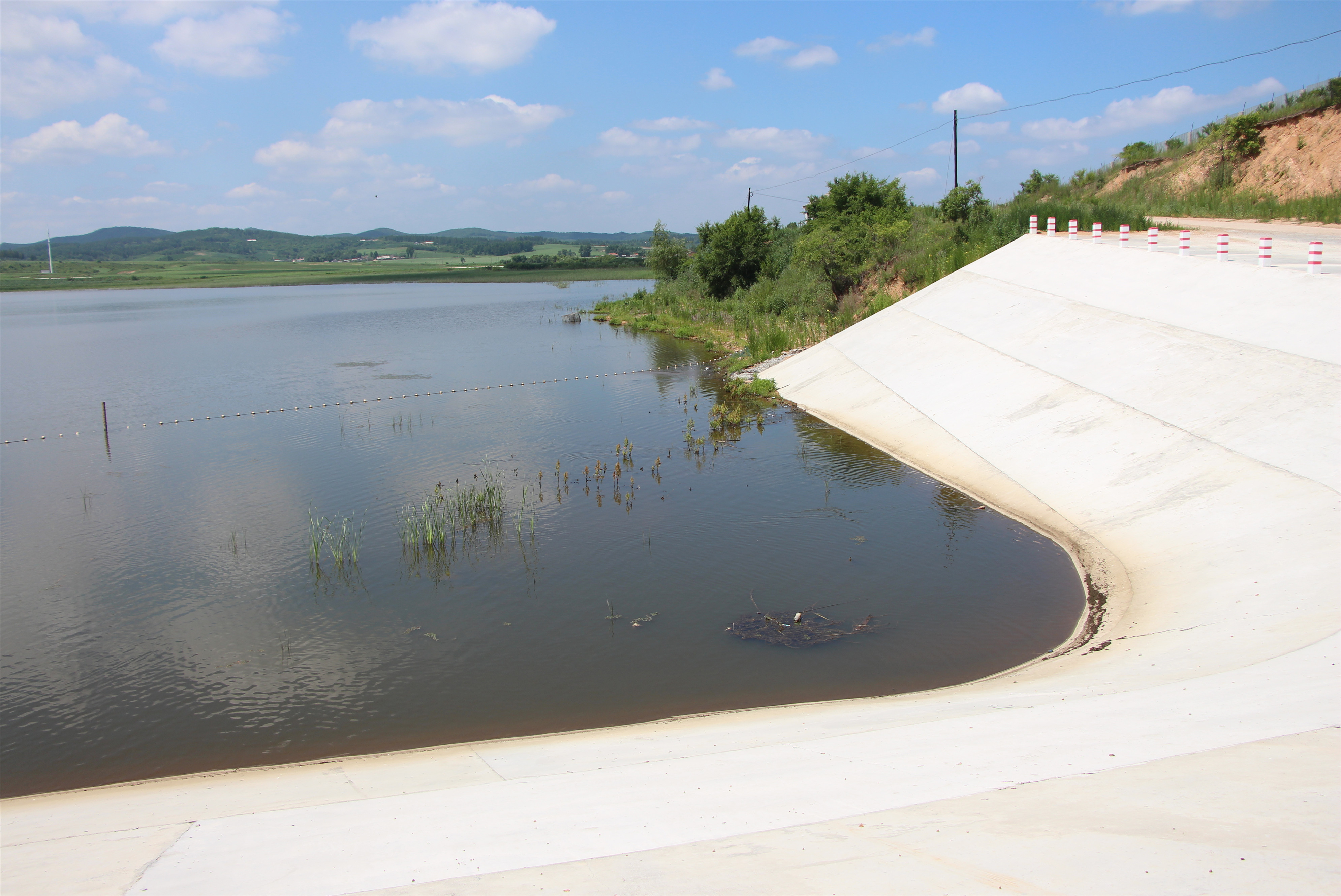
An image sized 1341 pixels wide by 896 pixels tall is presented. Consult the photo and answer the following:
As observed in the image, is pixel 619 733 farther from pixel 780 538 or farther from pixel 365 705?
pixel 780 538

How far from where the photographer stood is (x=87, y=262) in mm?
162625

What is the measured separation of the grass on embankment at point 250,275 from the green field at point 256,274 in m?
0.18

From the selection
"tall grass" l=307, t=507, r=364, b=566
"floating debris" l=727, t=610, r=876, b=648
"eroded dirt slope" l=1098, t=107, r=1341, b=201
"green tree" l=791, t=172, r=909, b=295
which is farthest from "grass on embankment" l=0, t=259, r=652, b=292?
"floating debris" l=727, t=610, r=876, b=648

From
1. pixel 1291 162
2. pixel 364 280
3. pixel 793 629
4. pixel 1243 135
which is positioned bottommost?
pixel 793 629

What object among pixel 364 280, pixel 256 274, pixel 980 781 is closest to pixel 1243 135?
pixel 980 781

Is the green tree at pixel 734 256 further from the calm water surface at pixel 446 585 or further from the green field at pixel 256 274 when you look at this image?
the green field at pixel 256 274

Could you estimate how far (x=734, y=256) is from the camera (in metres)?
51.5

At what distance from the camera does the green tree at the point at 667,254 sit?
213ft

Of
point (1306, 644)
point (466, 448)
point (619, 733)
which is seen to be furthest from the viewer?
point (466, 448)

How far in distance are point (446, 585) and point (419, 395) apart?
16.9 meters

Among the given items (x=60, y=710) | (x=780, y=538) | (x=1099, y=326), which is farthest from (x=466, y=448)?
(x=1099, y=326)

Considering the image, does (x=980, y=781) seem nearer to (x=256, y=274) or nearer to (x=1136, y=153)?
(x=1136, y=153)

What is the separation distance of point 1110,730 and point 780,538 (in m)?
7.15

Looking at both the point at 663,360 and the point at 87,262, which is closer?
the point at 663,360
